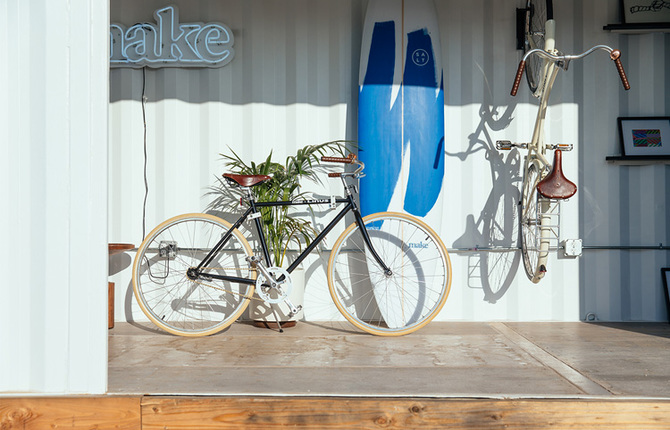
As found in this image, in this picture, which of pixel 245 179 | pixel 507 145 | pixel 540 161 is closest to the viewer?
pixel 245 179

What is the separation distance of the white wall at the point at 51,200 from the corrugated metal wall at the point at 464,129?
5.53 feet

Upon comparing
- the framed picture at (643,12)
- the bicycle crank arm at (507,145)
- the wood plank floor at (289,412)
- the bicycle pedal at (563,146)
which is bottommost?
the wood plank floor at (289,412)

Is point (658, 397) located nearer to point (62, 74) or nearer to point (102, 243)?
point (102, 243)

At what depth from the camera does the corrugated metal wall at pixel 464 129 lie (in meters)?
3.65

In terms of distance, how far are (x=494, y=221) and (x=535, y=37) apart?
104cm

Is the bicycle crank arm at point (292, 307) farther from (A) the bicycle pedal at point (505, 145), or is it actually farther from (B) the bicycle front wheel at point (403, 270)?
(A) the bicycle pedal at point (505, 145)

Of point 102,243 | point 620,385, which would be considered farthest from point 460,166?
point 102,243

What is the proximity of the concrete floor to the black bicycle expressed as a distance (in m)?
0.16

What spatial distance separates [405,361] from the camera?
8.35 ft

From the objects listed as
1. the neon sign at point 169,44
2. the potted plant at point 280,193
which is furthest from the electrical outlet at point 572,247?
the neon sign at point 169,44

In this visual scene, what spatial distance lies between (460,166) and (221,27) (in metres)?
1.57

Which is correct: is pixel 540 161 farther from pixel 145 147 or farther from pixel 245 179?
pixel 145 147

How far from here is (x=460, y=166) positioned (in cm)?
368

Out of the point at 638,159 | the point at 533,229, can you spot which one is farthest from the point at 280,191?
the point at 638,159
